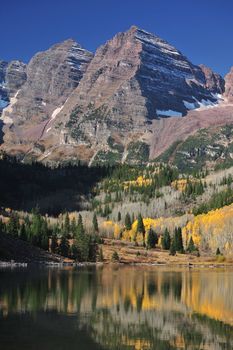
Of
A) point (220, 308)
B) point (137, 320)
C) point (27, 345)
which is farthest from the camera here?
point (220, 308)

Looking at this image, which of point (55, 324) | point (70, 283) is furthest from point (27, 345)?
point (70, 283)

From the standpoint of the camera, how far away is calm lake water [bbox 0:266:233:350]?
5478 cm

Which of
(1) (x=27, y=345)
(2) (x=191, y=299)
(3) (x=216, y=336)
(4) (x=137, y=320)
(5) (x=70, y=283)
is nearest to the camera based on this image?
(1) (x=27, y=345)

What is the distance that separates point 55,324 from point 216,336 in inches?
670

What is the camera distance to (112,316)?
231 feet

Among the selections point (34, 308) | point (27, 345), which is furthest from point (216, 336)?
point (34, 308)

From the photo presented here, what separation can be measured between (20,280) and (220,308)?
4506 centimetres

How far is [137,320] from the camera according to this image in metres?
68.2

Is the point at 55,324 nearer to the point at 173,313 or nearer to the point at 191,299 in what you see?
the point at 173,313

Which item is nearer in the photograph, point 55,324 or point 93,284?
point 55,324

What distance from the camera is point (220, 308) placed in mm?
79812

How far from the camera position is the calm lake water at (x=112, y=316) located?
54781 mm

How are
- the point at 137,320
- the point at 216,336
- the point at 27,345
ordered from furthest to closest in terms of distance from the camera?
1. the point at 137,320
2. the point at 216,336
3. the point at 27,345

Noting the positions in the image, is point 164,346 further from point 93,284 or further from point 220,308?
point 93,284
